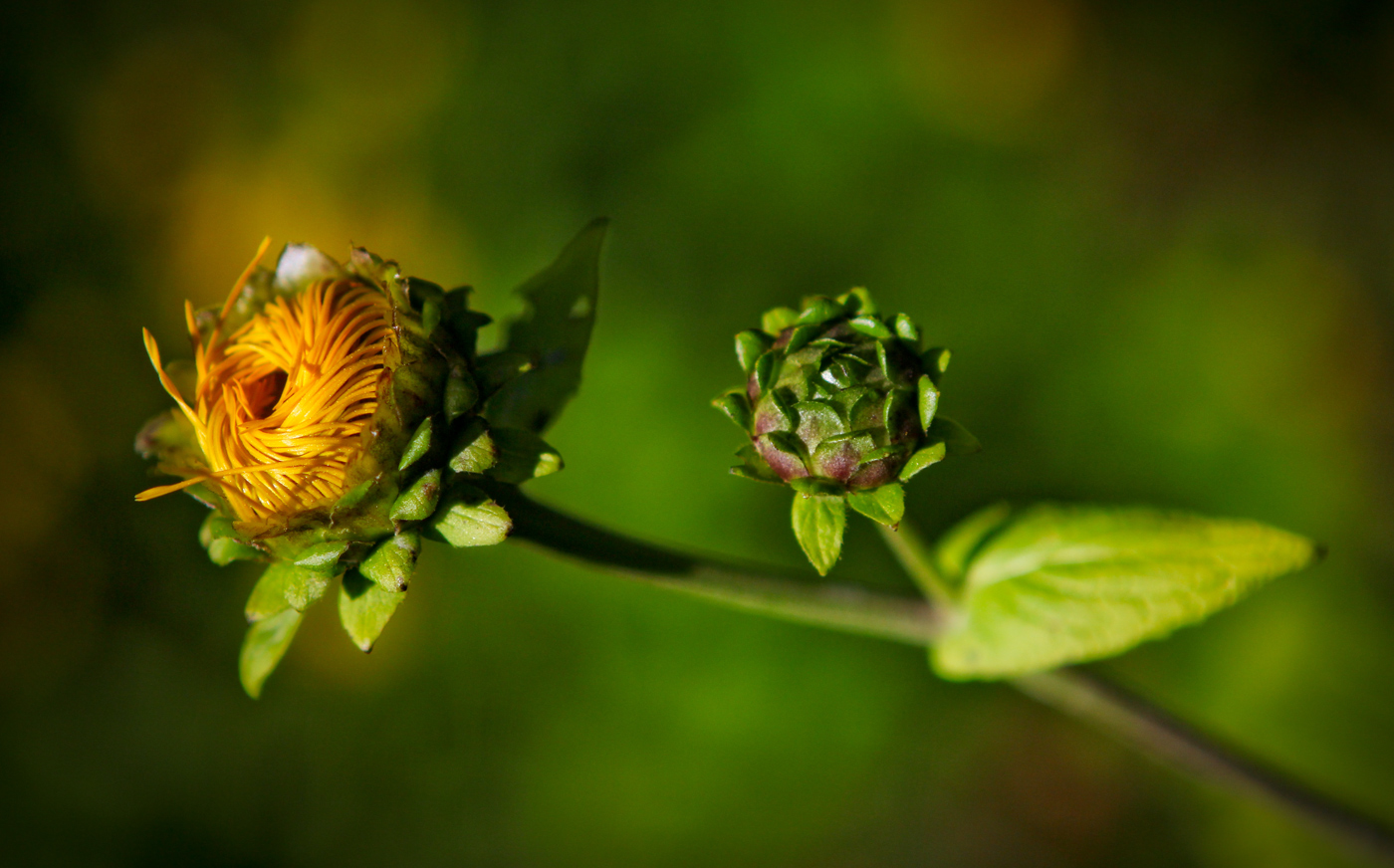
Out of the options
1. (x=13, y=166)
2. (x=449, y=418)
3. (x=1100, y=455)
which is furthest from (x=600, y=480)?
(x=13, y=166)

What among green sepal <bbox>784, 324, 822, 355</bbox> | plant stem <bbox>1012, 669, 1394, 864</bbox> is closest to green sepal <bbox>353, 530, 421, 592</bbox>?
green sepal <bbox>784, 324, 822, 355</bbox>

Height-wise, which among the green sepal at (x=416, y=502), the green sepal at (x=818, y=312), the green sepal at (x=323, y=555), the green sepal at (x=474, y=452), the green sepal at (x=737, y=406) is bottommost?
the green sepal at (x=323, y=555)

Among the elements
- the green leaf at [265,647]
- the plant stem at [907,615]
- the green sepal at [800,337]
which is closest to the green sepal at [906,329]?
the green sepal at [800,337]

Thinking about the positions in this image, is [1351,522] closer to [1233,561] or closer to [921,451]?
[1233,561]

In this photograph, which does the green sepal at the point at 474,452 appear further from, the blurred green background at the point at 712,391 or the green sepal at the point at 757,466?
the blurred green background at the point at 712,391

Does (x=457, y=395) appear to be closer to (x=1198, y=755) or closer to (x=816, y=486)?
(x=816, y=486)

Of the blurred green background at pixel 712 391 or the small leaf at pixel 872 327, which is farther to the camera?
the blurred green background at pixel 712 391

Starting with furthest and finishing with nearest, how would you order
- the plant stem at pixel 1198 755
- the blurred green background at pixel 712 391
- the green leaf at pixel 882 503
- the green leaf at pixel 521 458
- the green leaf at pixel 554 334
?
the blurred green background at pixel 712 391, the plant stem at pixel 1198 755, the green leaf at pixel 554 334, the green leaf at pixel 521 458, the green leaf at pixel 882 503

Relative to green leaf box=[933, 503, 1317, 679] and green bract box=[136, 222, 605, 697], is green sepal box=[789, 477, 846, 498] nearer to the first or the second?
green bract box=[136, 222, 605, 697]
